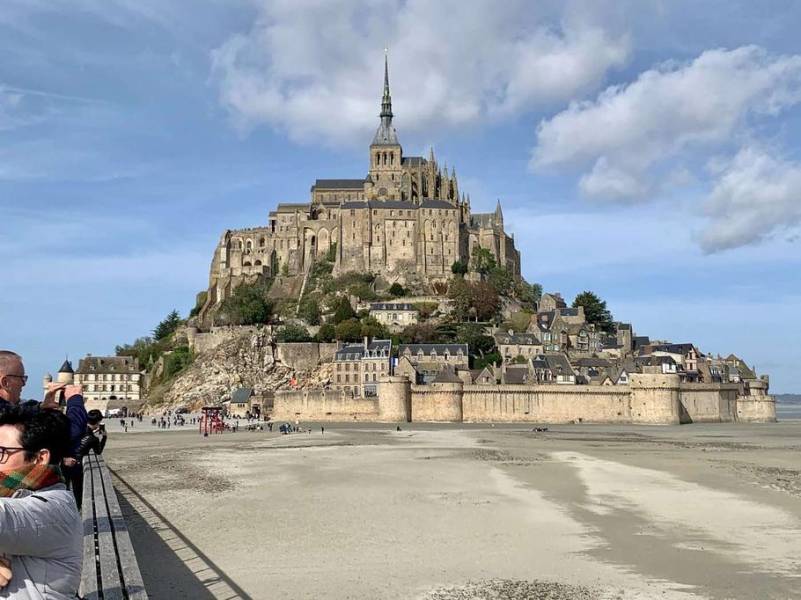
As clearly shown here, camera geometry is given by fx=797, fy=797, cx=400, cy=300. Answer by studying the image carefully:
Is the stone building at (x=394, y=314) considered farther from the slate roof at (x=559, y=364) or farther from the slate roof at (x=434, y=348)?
the slate roof at (x=559, y=364)

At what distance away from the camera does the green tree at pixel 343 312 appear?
8256 cm

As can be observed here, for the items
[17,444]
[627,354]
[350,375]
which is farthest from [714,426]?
[17,444]

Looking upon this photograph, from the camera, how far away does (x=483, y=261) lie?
95.1 metres

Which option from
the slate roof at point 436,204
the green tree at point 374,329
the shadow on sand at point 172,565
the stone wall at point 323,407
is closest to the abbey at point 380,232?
the slate roof at point 436,204

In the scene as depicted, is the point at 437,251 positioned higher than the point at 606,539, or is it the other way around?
the point at 437,251

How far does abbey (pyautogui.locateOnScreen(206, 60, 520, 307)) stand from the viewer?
9400 centimetres

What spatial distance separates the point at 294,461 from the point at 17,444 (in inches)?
1149

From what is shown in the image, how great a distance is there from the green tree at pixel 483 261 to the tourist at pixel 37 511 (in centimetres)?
8976

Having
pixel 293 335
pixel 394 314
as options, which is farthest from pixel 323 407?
pixel 394 314

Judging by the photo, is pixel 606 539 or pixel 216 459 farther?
pixel 216 459

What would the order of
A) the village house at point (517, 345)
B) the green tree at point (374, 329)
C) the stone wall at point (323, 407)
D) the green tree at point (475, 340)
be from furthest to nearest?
the green tree at point (374, 329), the green tree at point (475, 340), the village house at point (517, 345), the stone wall at point (323, 407)

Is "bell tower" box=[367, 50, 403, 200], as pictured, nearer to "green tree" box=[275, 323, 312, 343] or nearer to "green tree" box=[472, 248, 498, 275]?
"green tree" box=[472, 248, 498, 275]

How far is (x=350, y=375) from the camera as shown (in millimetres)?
72000

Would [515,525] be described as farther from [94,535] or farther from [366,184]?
[366,184]
